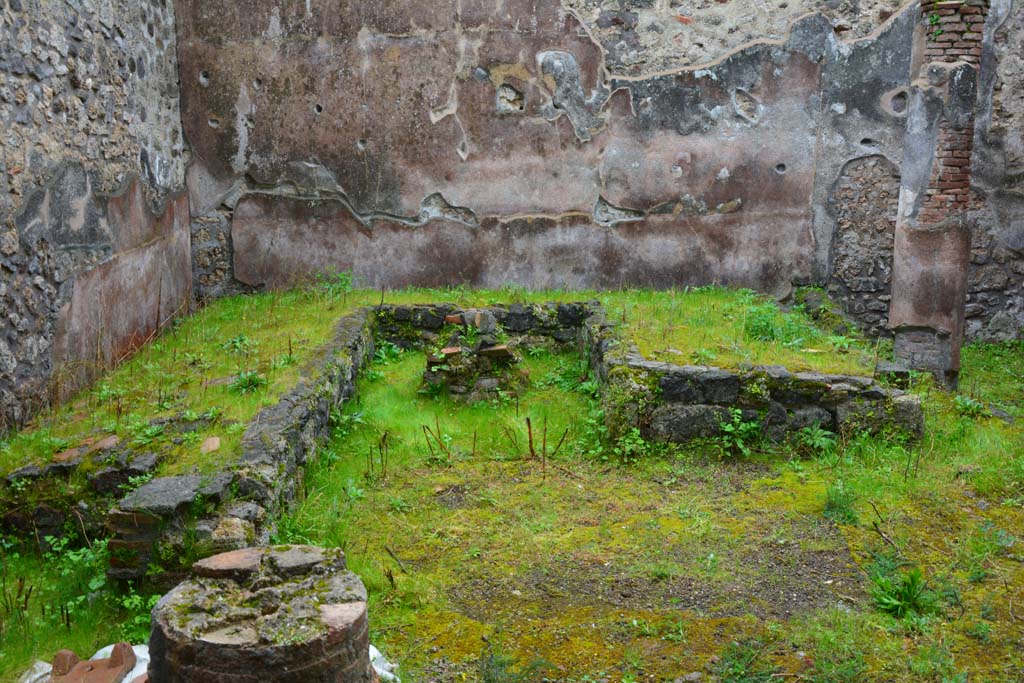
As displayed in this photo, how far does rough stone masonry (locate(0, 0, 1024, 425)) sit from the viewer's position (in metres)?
7.81

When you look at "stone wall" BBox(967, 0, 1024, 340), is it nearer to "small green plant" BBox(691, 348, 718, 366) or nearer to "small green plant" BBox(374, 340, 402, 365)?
"small green plant" BBox(691, 348, 718, 366)

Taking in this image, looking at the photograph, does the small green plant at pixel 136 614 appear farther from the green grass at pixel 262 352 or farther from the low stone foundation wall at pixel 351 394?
the green grass at pixel 262 352

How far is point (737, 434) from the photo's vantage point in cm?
518

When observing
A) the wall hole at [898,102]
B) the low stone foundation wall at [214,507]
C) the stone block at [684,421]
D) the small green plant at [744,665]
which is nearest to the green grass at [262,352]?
the low stone foundation wall at [214,507]

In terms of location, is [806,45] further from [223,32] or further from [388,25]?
[223,32]

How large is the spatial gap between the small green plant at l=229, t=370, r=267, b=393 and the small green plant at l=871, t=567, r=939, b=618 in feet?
10.4

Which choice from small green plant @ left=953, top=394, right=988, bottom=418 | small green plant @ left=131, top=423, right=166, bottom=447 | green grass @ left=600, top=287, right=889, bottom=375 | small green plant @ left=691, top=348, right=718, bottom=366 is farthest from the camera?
small green plant @ left=953, top=394, right=988, bottom=418

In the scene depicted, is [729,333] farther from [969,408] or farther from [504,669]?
[504,669]

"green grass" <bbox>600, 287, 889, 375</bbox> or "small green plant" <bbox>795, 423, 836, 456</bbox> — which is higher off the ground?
"green grass" <bbox>600, 287, 889, 375</bbox>

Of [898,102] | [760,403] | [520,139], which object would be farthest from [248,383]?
[898,102]

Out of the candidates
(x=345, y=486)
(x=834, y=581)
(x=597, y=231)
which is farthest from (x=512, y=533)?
(x=597, y=231)

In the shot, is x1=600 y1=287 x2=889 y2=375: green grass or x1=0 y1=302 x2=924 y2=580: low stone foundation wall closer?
x1=0 y1=302 x2=924 y2=580: low stone foundation wall

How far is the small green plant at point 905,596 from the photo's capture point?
344 cm

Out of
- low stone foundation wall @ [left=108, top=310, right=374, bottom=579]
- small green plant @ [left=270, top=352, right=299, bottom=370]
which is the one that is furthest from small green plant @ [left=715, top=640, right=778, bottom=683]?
small green plant @ [left=270, top=352, right=299, bottom=370]
